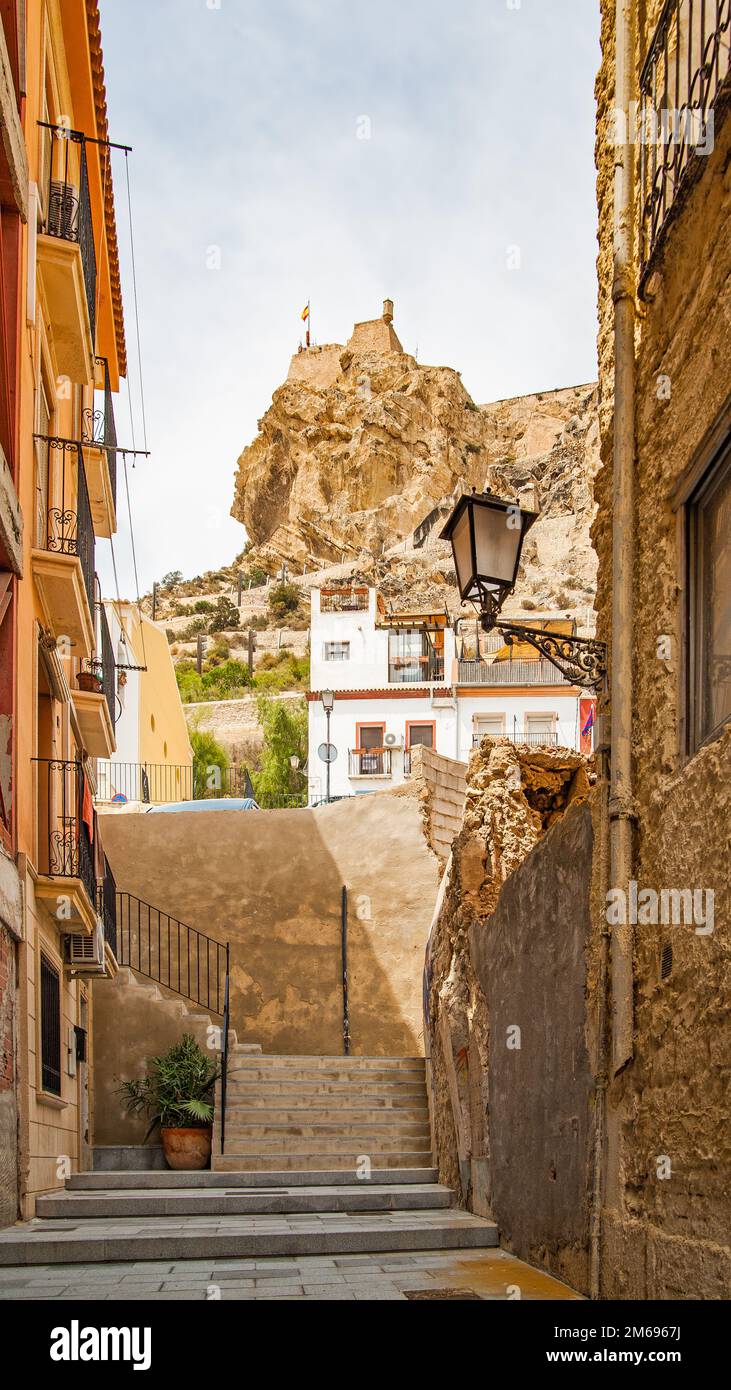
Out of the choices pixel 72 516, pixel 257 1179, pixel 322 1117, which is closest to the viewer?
pixel 257 1179

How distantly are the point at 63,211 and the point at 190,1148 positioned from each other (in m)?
8.52

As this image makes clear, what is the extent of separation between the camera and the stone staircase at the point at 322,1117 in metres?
11.8

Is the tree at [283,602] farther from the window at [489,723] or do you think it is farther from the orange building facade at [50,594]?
the orange building facade at [50,594]

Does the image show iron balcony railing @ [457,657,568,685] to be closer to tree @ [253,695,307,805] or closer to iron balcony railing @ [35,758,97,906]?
tree @ [253,695,307,805]

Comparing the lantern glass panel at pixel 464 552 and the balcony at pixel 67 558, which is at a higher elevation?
the balcony at pixel 67 558

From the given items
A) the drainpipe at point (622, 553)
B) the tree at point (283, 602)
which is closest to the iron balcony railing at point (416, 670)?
the drainpipe at point (622, 553)

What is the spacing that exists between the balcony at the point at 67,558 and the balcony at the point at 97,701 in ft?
3.06

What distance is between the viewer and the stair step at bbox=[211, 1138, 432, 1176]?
38.2 ft

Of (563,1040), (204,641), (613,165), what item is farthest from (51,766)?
(204,641)

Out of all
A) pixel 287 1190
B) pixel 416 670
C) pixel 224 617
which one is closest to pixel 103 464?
pixel 287 1190

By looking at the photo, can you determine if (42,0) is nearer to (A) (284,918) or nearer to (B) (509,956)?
(B) (509,956)

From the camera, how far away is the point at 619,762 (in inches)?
207

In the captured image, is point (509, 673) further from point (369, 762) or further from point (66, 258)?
point (66, 258)

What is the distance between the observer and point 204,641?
83.6m
